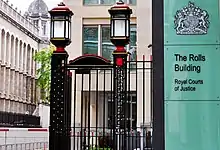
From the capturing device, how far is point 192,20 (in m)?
3.46

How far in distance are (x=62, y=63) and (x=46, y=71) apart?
39.0m

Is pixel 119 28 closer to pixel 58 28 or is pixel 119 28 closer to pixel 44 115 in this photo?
pixel 58 28

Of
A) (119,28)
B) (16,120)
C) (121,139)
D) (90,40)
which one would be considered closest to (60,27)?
(119,28)

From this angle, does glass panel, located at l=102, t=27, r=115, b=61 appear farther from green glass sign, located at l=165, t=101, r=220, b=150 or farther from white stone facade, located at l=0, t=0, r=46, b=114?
white stone facade, located at l=0, t=0, r=46, b=114

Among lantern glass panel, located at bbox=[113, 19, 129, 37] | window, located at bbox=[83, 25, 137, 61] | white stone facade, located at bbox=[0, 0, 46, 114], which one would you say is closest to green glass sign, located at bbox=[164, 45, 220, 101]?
lantern glass panel, located at bbox=[113, 19, 129, 37]

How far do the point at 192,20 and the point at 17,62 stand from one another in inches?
1800

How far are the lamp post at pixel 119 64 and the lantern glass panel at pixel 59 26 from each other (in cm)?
76

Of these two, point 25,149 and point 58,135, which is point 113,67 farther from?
point 25,149

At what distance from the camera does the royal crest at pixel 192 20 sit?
136 inches

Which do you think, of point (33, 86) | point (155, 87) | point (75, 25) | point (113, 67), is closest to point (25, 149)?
point (75, 25)

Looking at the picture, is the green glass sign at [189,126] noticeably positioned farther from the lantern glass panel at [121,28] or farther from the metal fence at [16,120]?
the metal fence at [16,120]

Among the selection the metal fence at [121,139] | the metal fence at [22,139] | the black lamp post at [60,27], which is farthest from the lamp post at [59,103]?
the metal fence at [22,139]

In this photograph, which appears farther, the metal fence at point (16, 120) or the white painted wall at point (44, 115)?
the white painted wall at point (44, 115)

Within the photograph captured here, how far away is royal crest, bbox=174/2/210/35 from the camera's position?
136 inches
